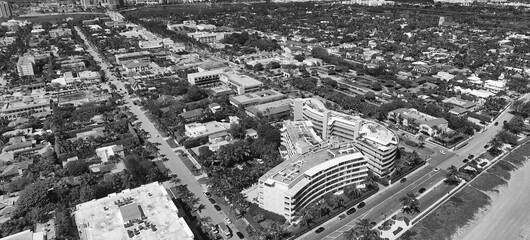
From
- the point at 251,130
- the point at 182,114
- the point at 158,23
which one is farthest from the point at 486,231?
the point at 158,23

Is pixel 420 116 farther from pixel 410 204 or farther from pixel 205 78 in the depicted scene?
pixel 205 78

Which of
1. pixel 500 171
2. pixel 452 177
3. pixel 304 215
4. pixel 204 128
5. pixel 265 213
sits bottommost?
pixel 204 128

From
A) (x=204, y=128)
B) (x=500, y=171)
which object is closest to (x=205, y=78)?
(x=204, y=128)

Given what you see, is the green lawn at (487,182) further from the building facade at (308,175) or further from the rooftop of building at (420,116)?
the building facade at (308,175)

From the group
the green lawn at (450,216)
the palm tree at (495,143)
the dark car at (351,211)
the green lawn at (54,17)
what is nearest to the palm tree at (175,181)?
the dark car at (351,211)

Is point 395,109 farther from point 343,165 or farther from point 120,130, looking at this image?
point 120,130

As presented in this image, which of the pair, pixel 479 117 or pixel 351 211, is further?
pixel 479 117
